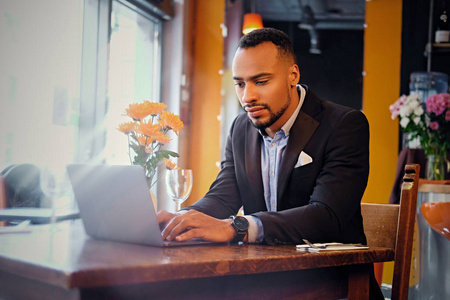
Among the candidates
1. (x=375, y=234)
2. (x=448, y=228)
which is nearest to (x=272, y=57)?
(x=375, y=234)

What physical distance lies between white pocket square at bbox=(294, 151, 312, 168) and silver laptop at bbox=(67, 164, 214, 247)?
0.51 m

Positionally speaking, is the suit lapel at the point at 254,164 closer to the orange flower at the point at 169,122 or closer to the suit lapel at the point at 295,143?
the suit lapel at the point at 295,143

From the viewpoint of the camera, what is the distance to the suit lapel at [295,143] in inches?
62.3

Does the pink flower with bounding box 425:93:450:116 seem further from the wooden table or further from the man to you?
the wooden table

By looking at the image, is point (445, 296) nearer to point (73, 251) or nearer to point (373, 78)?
point (373, 78)

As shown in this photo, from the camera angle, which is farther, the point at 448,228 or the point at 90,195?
the point at 448,228

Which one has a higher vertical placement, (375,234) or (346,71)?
(346,71)

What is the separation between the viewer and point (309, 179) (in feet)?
5.14

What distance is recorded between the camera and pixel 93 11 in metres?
3.67

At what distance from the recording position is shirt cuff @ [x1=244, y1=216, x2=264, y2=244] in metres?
1.23

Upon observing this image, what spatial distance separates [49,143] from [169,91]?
5.15 feet

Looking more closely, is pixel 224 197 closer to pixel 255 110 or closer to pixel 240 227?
pixel 255 110

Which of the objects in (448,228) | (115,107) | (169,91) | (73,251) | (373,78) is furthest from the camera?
(169,91)

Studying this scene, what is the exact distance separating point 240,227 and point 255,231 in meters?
0.05
